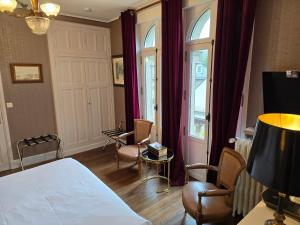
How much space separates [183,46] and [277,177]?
2.30 m

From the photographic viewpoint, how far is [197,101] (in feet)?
9.64

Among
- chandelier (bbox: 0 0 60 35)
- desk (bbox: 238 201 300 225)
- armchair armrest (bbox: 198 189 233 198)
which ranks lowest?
armchair armrest (bbox: 198 189 233 198)

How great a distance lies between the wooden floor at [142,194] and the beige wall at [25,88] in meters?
0.88

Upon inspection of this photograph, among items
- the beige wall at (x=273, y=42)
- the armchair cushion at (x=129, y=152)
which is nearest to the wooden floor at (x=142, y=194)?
the armchair cushion at (x=129, y=152)

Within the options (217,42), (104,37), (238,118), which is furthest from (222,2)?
(104,37)

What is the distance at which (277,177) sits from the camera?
2.73 ft

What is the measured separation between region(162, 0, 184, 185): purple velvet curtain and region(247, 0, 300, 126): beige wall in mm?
1002

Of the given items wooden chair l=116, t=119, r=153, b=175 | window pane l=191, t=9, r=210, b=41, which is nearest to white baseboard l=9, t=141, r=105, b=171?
wooden chair l=116, t=119, r=153, b=175

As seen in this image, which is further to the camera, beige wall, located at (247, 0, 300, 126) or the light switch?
the light switch

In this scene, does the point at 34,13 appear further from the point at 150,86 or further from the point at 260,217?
the point at 260,217

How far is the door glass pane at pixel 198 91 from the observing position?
2754 mm

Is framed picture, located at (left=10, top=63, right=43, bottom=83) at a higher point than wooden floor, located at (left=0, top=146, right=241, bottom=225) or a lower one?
higher

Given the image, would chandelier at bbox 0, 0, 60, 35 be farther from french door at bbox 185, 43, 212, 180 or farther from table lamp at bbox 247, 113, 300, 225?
table lamp at bbox 247, 113, 300, 225

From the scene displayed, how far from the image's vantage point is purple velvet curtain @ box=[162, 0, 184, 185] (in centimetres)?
276
